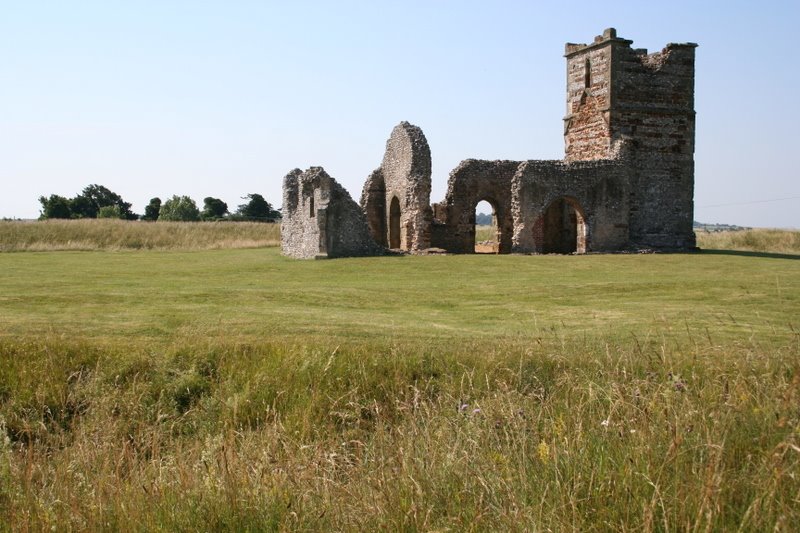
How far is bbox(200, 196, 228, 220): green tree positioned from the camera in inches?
2936

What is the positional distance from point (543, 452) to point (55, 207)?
67.0m

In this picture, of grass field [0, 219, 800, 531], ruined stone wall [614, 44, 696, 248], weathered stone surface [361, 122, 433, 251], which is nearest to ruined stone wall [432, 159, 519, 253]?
weathered stone surface [361, 122, 433, 251]

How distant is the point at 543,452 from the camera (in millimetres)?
5191

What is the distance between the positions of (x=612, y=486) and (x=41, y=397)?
20.1 feet

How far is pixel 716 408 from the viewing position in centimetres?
614

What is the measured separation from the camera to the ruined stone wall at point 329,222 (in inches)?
1002

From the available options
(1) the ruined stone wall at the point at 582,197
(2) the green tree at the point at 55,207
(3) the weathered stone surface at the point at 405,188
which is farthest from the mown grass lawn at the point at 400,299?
(2) the green tree at the point at 55,207

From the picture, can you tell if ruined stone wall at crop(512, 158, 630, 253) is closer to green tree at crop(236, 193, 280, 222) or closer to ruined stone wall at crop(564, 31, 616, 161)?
ruined stone wall at crop(564, 31, 616, 161)

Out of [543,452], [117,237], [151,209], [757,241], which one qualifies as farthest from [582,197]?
[151,209]

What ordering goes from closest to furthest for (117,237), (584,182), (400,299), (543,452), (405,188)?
(543,452) < (400,299) < (584,182) < (405,188) < (117,237)

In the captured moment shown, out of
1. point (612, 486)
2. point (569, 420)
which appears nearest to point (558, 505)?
point (612, 486)

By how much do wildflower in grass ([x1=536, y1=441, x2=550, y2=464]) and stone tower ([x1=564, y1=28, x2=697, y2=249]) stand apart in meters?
23.6

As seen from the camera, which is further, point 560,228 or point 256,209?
point 256,209

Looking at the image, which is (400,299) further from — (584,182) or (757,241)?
(757,241)
